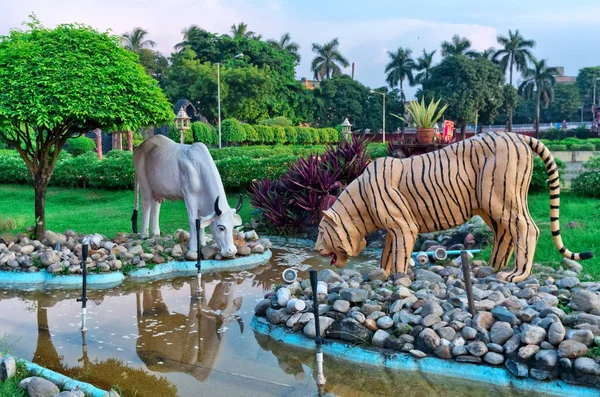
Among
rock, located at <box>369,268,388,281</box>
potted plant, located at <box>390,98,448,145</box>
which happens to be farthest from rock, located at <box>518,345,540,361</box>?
potted plant, located at <box>390,98,448,145</box>

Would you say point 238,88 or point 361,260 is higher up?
point 238,88

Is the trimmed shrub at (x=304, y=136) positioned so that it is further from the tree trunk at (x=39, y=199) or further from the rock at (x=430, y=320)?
the rock at (x=430, y=320)

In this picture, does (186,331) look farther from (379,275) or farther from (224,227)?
(224,227)

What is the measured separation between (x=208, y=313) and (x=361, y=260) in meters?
3.53

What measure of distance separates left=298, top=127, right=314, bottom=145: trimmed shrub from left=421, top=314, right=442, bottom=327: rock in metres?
Result: 38.7

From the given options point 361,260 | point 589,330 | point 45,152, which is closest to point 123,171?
point 45,152

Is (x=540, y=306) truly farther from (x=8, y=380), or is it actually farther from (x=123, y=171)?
(x=123, y=171)

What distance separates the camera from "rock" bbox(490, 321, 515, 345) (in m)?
4.76

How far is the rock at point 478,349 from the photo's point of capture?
4719mm

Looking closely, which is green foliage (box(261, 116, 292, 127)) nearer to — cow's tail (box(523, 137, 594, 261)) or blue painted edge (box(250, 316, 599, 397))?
cow's tail (box(523, 137, 594, 261))

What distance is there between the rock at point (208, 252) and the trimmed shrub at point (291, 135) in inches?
1337

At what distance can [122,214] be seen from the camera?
14.6m

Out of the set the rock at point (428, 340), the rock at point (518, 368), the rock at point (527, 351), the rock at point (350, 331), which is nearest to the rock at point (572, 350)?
the rock at point (527, 351)

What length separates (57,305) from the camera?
700 cm
